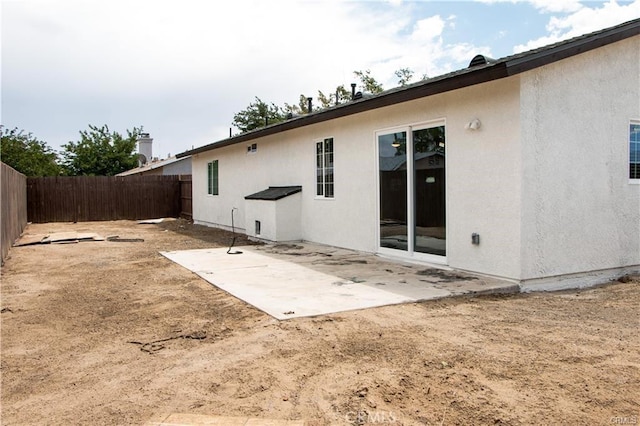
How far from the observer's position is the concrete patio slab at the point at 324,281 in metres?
5.42

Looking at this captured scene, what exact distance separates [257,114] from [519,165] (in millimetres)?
33625

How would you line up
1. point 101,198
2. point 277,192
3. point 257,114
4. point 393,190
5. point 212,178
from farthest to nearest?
point 257,114
point 101,198
point 212,178
point 277,192
point 393,190

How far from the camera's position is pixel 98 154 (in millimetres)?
33625

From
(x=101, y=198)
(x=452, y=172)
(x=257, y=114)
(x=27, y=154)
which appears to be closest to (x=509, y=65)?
(x=452, y=172)

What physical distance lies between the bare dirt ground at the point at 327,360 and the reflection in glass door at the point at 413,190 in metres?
2.04

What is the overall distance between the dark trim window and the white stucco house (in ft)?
30.3

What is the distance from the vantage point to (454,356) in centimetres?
371

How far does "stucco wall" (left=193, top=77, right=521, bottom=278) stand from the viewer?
628 cm

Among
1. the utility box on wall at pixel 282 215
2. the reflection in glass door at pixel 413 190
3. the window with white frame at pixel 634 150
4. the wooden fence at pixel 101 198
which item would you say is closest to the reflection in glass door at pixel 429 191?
the reflection in glass door at pixel 413 190

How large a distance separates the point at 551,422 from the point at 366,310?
257cm

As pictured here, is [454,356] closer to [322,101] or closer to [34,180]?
[34,180]

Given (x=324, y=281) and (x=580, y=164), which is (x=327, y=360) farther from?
(x=580, y=164)

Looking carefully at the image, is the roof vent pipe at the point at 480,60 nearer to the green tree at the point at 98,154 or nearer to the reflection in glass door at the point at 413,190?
the reflection in glass door at the point at 413,190

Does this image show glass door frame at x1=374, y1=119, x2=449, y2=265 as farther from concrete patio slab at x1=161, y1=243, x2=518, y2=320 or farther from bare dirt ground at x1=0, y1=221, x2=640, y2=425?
bare dirt ground at x1=0, y1=221, x2=640, y2=425
